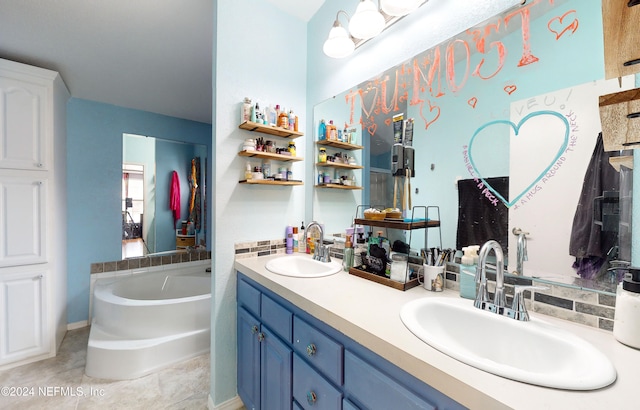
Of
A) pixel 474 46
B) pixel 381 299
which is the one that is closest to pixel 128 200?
pixel 381 299

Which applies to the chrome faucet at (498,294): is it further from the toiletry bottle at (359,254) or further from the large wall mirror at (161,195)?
the large wall mirror at (161,195)

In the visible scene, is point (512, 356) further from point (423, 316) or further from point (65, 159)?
point (65, 159)

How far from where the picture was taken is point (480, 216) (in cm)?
102

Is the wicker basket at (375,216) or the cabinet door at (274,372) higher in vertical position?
the wicker basket at (375,216)

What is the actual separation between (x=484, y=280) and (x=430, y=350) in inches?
15.0

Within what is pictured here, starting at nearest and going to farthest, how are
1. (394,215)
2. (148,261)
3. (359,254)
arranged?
(394,215) → (359,254) → (148,261)

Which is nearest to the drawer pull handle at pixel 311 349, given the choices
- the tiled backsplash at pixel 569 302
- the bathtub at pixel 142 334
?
the tiled backsplash at pixel 569 302

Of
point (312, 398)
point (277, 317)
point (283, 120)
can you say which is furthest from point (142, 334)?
point (283, 120)

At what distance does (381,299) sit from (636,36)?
0.91 meters

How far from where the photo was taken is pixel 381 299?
973 millimetres

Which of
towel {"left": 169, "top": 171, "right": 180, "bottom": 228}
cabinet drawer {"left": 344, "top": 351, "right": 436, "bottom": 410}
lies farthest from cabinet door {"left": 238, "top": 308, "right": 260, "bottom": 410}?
towel {"left": 169, "top": 171, "right": 180, "bottom": 228}

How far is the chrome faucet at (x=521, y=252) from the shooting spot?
0.90m

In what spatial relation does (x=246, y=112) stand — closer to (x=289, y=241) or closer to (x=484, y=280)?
(x=289, y=241)

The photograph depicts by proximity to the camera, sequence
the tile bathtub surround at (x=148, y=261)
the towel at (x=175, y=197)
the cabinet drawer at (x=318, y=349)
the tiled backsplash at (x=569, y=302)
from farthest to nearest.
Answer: the towel at (x=175, y=197) < the tile bathtub surround at (x=148, y=261) < the cabinet drawer at (x=318, y=349) < the tiled backsplash at (x=569, y=302)
